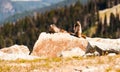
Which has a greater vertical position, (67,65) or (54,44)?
(67,65)

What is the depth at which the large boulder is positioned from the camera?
51938mm

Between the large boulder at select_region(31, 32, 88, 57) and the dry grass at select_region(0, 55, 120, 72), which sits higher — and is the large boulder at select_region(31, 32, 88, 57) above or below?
below

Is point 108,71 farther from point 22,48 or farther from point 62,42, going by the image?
point 22,48

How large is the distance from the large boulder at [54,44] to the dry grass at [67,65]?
20039 mm

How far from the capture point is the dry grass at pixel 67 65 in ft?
89.9

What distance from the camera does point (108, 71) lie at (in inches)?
1050

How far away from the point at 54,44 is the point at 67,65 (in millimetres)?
23526

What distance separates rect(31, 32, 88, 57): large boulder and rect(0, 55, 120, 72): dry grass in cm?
2004

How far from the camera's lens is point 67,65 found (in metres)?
29.0

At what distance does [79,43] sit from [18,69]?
79.3 feet

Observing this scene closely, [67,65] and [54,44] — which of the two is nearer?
[67,65]

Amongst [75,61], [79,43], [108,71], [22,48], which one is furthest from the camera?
[22,48]

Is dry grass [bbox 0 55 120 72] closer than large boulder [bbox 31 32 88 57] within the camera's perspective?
Yes

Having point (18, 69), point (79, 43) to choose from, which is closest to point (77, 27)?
point (79, 43)
